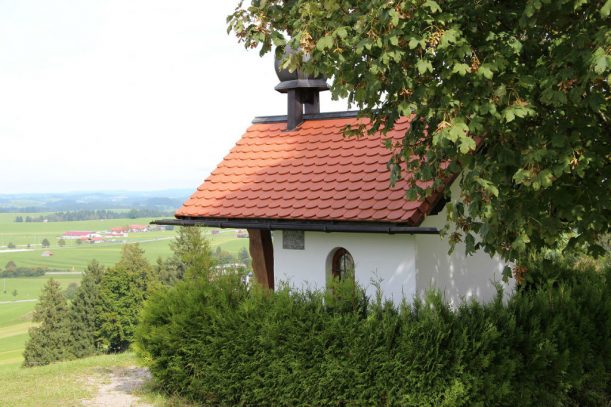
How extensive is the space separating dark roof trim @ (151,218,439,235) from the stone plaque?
0.33 meters

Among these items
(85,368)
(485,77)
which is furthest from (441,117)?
(85,368)

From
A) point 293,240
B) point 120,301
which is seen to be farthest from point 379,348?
point 120,301

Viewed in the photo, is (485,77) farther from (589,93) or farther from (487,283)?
(487,283)

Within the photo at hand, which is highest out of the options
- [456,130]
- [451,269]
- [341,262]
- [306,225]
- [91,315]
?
[456,130]

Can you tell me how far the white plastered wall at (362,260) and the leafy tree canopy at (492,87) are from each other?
8.71 ft

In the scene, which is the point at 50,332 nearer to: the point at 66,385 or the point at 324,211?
the point at 66,385

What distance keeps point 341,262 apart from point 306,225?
1.01 m

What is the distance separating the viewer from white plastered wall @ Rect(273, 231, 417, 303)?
1093 centimetres

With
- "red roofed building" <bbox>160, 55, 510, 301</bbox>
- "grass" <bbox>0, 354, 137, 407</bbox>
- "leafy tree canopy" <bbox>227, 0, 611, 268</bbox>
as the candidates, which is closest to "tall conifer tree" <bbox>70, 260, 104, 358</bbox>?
"grass" <bbox>0, 354, 137, 407</bbox>

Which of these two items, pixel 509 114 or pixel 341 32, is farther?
pixel 341 32

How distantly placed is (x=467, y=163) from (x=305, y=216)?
179 inches

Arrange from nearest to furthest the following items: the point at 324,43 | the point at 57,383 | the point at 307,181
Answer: the point at 324,43, the point at 57,383, the point at 307,181

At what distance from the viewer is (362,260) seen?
37.7 feet

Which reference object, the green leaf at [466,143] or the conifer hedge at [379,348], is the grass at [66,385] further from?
the green leaf at [466,143]
